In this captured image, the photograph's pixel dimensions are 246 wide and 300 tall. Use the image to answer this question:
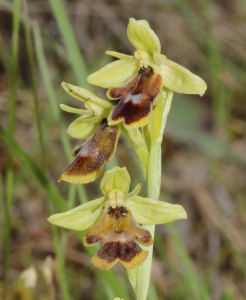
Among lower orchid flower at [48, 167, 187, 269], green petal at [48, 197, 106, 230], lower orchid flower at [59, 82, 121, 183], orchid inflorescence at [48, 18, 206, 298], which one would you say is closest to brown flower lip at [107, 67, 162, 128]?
orchid inflorescence at [48, 18, 206, 298]

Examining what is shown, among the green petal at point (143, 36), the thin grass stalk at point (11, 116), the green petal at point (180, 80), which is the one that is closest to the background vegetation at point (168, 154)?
the thin grass stalk at point (11, 116)

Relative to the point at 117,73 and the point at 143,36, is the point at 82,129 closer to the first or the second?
the point at 117,73

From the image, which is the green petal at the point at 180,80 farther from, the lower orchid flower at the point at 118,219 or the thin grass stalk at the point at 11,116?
the thin grass stalk at the point at 11,116

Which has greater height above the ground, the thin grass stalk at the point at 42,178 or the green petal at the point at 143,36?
the green petal at the point at 143,36

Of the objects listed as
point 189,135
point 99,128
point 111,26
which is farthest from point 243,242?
point 111,26

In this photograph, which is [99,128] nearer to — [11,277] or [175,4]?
[11,277]

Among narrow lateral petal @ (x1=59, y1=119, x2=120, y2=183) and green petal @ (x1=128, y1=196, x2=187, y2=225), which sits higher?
narrow lateral petal @ (x1=59, y1=119, x2=120, y2=183)

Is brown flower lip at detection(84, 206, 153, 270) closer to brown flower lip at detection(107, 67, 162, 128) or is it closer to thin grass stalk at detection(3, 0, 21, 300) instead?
brown flower lip at detection(107, 67, 162, 128)
